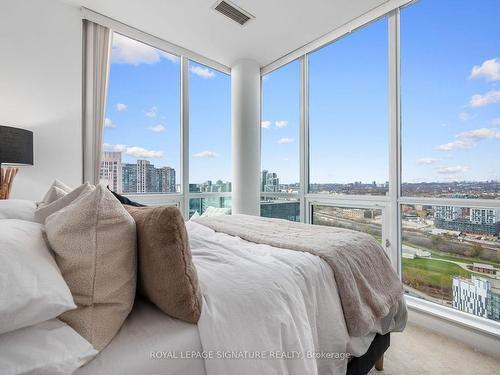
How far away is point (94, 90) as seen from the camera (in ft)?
8.29

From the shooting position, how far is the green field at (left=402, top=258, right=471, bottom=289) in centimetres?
202

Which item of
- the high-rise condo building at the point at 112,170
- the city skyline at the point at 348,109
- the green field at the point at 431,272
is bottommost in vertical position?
the green field at the point at 431,272

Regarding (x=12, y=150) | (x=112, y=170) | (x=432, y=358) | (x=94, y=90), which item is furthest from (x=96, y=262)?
(x=94, y=90)

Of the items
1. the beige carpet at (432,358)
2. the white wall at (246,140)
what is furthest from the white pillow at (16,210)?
the white wall at (246,140)

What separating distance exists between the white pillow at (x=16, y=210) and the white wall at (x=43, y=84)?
136 centimetres

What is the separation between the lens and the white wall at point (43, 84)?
6.77ft

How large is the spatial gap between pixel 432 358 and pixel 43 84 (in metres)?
3.75

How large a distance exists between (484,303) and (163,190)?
326 cm

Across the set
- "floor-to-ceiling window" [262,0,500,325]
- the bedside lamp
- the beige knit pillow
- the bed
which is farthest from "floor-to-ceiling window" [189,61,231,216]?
the beige knit pillow

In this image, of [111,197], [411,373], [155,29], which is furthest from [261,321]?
[155,29]

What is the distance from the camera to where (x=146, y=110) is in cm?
302

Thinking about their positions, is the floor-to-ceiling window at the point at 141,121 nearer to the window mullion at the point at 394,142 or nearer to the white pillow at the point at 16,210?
the white pillow at the point at 16,210

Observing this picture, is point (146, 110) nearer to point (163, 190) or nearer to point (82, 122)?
point (82, 122)

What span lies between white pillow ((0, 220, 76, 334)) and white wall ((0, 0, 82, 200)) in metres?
2.08
